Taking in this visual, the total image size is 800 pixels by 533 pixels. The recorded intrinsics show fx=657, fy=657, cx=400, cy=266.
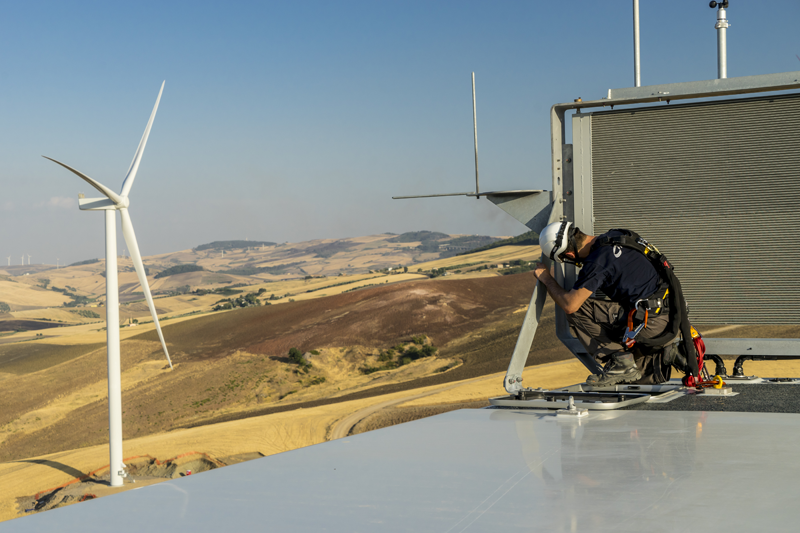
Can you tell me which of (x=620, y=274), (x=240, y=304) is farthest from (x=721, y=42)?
(x=240, y=304)

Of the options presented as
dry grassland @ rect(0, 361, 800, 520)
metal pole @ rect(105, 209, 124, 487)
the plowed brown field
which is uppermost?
metal pole @ rect(105, 209, 124, 487)

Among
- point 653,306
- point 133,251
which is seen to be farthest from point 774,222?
point 133,251

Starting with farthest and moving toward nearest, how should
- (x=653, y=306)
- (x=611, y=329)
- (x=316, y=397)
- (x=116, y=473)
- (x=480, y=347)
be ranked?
(x=480, y=347), (x=316, y=397), (x=116, y=473), (x=611, y=329), (x=653, y=306)

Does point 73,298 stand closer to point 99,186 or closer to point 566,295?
point 99,186

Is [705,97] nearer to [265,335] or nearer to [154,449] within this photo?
[154,449]

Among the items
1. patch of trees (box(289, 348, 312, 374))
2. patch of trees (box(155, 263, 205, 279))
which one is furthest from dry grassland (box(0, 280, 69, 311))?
patch of trees (box(289, 348, 312, 374))

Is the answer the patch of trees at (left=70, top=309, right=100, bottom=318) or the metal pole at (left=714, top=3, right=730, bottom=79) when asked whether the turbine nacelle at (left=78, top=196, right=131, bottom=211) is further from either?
the patch of trees at (left=70, top=309, right=100, bottom=318)

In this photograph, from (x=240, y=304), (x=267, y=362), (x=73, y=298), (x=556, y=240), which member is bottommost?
(x=73, y=298)
